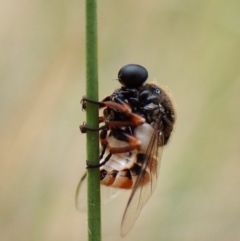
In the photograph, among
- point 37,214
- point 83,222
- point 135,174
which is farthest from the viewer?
point 83,222

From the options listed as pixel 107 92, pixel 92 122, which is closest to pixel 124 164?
pixel 92 122

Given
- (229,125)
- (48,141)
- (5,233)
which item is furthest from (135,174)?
(229,125)

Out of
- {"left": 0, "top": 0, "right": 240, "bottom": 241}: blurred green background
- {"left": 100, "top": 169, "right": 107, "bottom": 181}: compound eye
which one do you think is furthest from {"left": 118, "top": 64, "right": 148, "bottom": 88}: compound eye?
{"left": 0, "top": 0, "right": 240, "bottom": 241}: blurred green background

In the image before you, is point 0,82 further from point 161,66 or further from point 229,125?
point 229,125

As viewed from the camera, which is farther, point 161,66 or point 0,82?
point 161,66

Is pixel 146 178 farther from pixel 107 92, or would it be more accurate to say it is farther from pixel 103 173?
pixel 107 92

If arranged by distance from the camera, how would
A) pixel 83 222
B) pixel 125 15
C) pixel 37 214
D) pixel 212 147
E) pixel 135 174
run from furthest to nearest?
pixel 125 15 → pixel 212 147 → pixel 83 222 → pixel 37 214 → pixel 135 174

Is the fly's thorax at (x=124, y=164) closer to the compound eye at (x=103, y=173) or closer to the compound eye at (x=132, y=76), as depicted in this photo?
the compound eye at (x=103, y=173)
